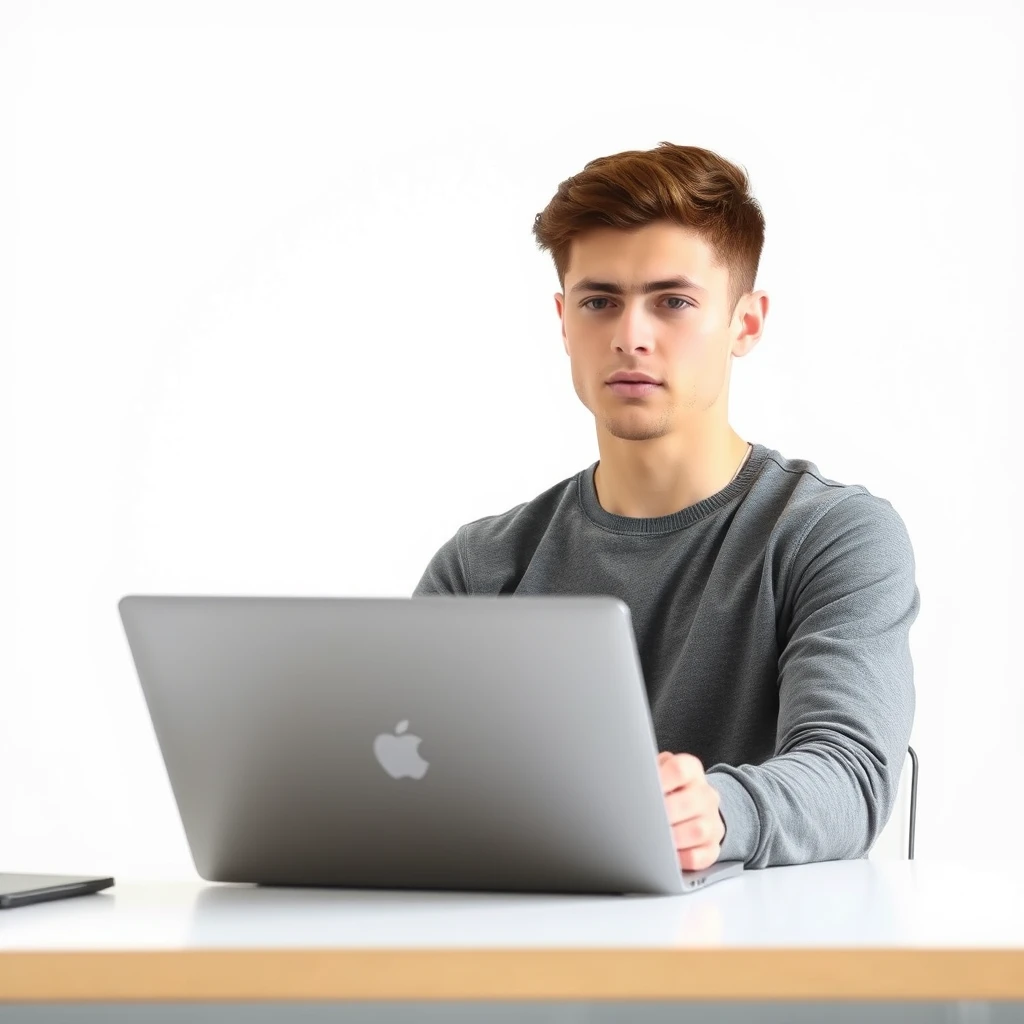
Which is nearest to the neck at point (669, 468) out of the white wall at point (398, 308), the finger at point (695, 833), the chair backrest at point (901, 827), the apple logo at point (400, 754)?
the chair backrest at point (901, 827)

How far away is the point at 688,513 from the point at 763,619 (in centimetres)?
24

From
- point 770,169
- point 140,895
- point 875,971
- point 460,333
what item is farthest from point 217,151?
point 875,971

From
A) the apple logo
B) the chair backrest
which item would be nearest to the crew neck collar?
the chair backrest

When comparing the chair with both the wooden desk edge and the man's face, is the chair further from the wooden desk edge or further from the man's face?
Result: the wooden desk edge

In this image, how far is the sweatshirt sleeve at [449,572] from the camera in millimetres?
2082

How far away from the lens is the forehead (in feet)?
6.14

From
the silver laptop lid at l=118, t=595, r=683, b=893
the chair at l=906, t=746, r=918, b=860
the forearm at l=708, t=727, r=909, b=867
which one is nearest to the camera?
the silver laptop lid at l=118, t=595, r=683, b=893

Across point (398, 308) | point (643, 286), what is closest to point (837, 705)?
point (643, 286)

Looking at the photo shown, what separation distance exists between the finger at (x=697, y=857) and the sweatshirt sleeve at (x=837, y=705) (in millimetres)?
42

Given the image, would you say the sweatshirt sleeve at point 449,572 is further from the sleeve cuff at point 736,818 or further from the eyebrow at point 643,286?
the sleeve cuff at point 736,818

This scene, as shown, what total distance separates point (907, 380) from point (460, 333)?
1.12 meters

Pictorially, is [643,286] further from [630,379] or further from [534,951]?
[534,951]

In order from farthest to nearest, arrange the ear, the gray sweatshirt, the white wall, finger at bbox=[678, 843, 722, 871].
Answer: the white wall → the ear → the gray sweatshirt → finger at bbox=[678, 843, 722, 871]

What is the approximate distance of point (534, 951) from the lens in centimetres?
74
